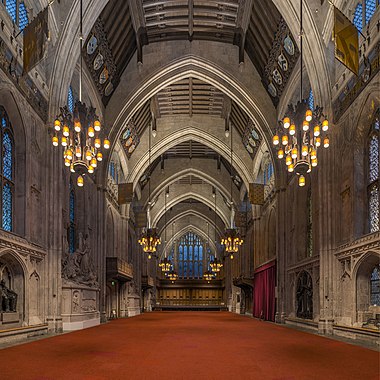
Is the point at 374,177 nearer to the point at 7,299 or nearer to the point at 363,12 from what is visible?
the point at 363,12

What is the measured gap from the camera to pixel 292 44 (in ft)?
65.9

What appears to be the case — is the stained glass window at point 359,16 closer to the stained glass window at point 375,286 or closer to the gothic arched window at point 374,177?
the gothic arched window at point 374,177

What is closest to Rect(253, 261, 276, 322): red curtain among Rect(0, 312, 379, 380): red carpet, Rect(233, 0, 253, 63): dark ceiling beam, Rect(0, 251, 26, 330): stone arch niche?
Rect(233, 0, 253, 63): dark ceiling beam

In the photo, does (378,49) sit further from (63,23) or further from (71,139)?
(63,23)

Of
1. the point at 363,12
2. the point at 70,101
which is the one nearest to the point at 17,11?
the point at 70,101

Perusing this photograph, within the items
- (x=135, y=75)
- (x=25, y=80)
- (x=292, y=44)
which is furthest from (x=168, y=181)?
(x=25, y=80)

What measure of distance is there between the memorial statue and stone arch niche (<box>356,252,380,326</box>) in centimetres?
936

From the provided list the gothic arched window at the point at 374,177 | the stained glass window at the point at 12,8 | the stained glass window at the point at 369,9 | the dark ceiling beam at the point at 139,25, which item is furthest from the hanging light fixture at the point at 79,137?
the dark ceiling beam at the point at 139,25

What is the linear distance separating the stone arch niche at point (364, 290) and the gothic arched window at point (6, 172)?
962cm

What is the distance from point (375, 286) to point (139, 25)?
15.2m

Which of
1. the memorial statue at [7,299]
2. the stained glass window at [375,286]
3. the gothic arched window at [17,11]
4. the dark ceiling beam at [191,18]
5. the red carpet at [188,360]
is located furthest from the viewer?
the dark ceiling beam at [191,18]

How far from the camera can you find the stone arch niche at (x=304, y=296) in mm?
20000

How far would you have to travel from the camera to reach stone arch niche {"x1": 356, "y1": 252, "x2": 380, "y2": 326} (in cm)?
1394

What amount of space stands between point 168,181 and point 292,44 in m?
21.1
